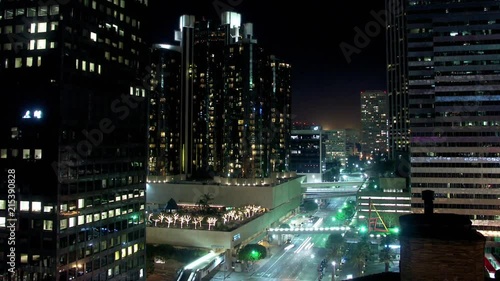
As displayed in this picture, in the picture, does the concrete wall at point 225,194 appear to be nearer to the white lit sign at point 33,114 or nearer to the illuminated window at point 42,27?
the white lit sign at point 33,114

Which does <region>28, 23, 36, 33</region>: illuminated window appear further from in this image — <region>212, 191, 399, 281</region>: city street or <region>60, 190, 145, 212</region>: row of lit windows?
<region>212, 191, 399, 281</region>: city street

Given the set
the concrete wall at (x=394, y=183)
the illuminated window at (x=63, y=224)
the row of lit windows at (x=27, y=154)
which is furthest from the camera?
the concrete wall at (x=394, y=183)

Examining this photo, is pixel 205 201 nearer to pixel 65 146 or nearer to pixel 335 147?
pixel 65 146

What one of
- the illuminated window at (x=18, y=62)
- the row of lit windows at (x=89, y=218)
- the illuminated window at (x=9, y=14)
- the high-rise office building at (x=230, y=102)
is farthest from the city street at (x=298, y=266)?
the illuminated window at (x=9, y=14)

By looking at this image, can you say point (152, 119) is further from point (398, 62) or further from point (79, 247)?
point (398, 62)

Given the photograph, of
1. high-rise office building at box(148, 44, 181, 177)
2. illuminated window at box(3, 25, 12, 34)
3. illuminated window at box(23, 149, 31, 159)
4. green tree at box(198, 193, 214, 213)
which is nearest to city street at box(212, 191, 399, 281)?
green tree at box(198, 193, 214, 213)

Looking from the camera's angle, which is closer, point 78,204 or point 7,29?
point 78,204

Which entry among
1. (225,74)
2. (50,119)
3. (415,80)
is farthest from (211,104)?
(50,119)

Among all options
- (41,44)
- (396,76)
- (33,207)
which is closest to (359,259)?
(33,207)
